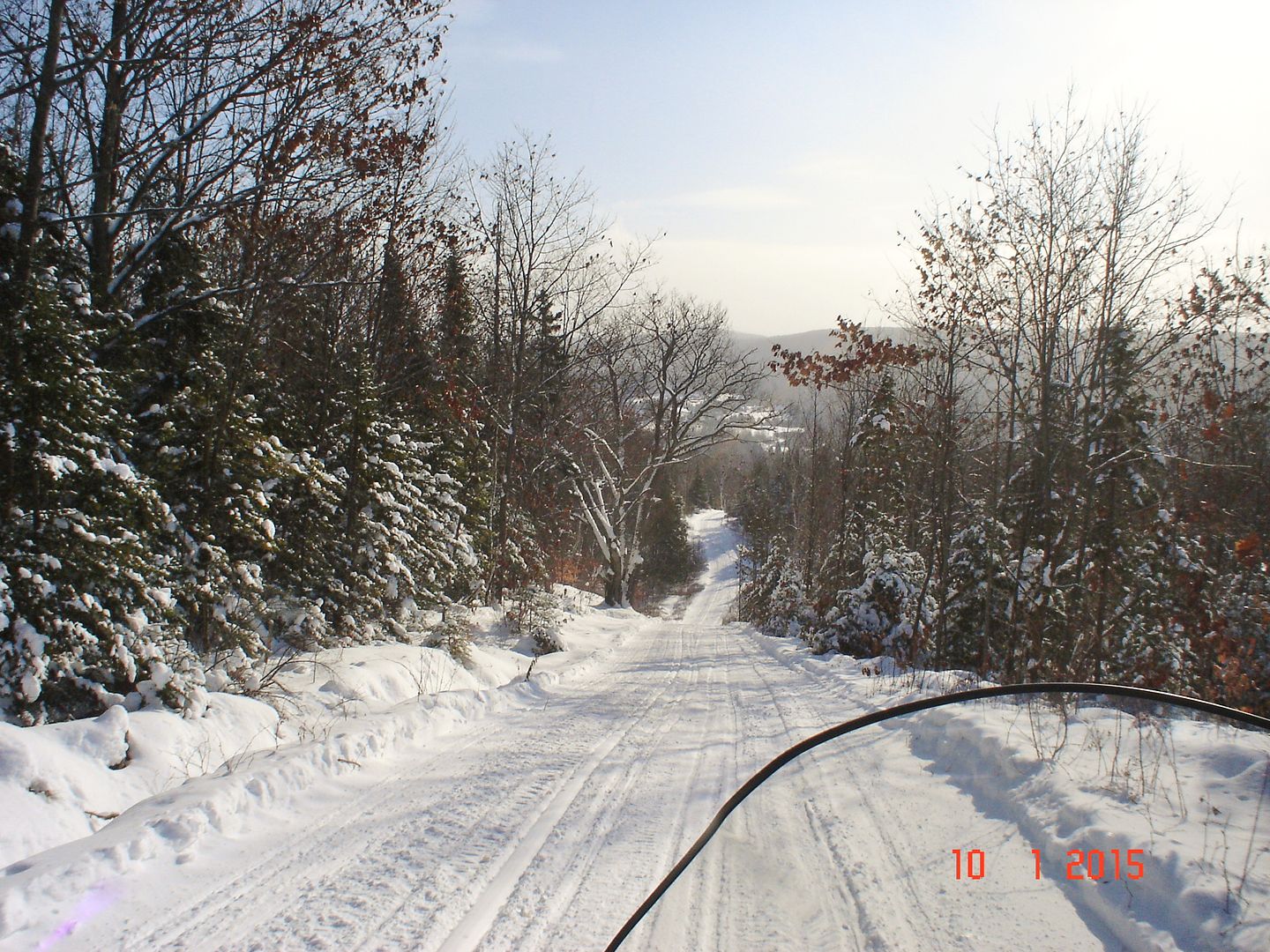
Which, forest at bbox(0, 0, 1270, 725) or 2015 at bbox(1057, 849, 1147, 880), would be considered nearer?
2015 at bbox(1057, 849, 1147, 880)

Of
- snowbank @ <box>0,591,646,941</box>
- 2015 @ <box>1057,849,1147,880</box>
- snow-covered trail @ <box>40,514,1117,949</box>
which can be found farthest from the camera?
snowbank @ <box>0,591,646,941</box>

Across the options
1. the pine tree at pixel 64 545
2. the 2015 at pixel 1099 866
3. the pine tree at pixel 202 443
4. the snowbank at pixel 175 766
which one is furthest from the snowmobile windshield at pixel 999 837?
the pine tree at pixel 202 443

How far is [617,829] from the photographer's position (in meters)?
4.68

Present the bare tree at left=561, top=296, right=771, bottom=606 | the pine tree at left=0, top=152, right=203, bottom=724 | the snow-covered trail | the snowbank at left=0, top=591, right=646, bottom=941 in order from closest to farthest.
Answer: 1. the snow-covered trail
2. the snowbank at left=0, top=591, right=646, bottom=941
3. the pine tree at left=0, top=152, right=203, bottom=724
4. the bare tree at left=561, top=296, right=771, bottom=606

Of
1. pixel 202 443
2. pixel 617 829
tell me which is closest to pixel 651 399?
pixel 202 443

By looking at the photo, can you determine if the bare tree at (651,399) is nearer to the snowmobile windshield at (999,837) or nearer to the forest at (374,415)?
the forest at (374,415)

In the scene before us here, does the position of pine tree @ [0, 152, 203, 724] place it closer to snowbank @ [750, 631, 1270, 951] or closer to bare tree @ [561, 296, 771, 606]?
snowbank @ [750, 631, 1270, 951]

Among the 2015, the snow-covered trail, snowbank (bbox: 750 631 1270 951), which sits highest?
snowbank (bbox: 750 631 1270 951)

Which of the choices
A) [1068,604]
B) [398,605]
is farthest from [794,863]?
[1068,604]

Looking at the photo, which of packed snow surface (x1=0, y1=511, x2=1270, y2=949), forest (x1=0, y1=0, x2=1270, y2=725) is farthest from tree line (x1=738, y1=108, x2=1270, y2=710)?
packed snow surface (x1=0, y1=511, x2=1270, y2=949)

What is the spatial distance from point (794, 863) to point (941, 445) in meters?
14.2

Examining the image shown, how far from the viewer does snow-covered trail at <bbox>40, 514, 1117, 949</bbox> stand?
5.52 ft

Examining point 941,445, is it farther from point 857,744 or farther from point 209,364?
point 857,744

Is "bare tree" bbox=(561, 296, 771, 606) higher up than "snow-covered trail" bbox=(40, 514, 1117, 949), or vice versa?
"bare tree" bbox=(561, 296, 771, 606)
